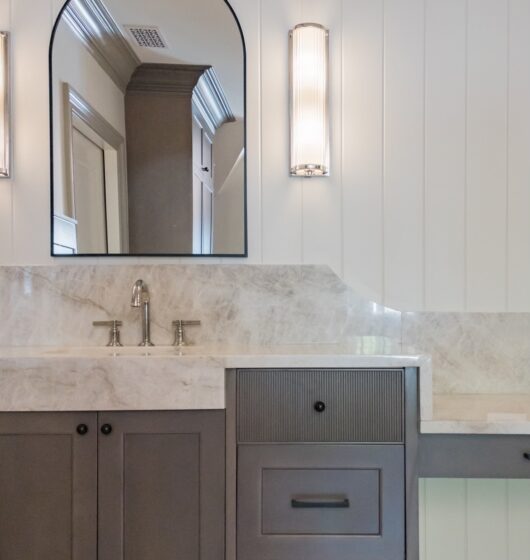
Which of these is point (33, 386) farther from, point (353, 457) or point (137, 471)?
point (353, 457)

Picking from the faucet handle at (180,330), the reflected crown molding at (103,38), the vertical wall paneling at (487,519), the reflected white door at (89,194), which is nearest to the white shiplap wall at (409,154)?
the faucet handle at (180,330)

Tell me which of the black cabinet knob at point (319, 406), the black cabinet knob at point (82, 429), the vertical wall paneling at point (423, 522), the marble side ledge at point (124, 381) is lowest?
the vertical wall paneling at point (423, 522)

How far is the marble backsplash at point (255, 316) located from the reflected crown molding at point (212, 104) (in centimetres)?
53

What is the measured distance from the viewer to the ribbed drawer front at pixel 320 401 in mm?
1350

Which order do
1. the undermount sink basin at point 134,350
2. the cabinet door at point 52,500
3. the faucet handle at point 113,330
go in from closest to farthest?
the cabinet door at point 52,500 < the undermount sink basin at point 134,350 < the faucet handle at point 113,330

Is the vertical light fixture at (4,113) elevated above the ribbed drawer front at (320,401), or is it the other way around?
the vertical light fixture at (4,113)

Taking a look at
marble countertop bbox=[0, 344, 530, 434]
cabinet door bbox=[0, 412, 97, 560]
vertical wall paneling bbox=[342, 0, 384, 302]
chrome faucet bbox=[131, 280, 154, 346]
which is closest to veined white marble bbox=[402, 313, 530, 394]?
vertical wall paneling bbox=[342, 0, 384, 302]

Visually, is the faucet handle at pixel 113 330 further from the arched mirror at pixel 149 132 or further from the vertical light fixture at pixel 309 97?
the vertical light fixture at pixel 309 97

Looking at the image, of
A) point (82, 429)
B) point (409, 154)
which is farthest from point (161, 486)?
point (409, 154)

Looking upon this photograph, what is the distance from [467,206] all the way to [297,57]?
0.82 metres

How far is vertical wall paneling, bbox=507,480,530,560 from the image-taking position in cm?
177

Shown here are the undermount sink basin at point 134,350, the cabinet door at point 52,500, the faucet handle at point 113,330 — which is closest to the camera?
the cabinet door at point 52,500

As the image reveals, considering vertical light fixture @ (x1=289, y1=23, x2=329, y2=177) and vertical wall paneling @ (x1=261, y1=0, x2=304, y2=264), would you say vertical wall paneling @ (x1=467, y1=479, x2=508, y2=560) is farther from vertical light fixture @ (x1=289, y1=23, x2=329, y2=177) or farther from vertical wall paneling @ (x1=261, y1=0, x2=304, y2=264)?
vertical light fixture @ (x1=289, y1=23, x2=329, y2=177)

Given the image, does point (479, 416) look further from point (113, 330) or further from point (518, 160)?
point (113, 330)
